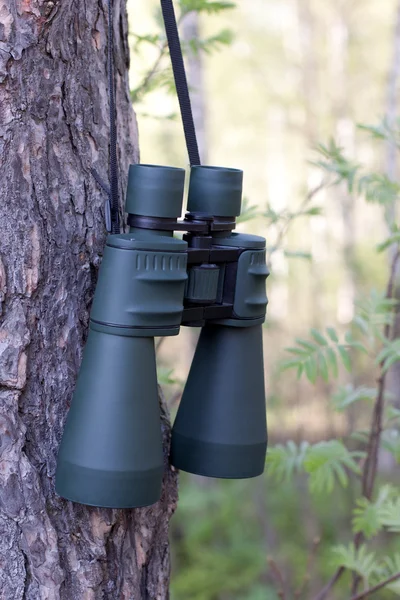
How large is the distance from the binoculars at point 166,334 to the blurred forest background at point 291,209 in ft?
1.73

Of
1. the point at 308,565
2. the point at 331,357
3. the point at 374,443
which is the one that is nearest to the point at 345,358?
the point at 331,357

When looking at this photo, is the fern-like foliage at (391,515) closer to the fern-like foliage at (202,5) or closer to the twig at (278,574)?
the twig at (278,574)

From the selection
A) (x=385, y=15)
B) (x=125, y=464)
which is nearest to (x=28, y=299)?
(x=125, y=464)

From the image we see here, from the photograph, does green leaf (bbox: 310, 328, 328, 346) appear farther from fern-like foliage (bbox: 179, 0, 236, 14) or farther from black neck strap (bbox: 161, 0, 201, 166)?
fern-like foliage (bbox: 179, 0, 236, 14)

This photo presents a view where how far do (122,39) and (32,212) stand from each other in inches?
15.3

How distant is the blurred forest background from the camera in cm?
178

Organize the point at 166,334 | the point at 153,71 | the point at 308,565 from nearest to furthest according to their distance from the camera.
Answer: the point at 166,334, the point at 153,71, the point at 308,565

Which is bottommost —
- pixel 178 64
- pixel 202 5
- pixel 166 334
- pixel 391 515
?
pixel 391 515

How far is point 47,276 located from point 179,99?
34cm

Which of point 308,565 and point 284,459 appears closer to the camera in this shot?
point 284,459

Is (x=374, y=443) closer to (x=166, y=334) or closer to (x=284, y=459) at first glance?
(x=284, y=459)

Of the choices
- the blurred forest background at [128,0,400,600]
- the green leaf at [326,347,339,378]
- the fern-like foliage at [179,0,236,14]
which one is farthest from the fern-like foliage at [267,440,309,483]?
the fern-like foliage at [179,0,236,14]

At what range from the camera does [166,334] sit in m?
0.84

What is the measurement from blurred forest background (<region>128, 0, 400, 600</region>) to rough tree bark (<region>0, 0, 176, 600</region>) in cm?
61
